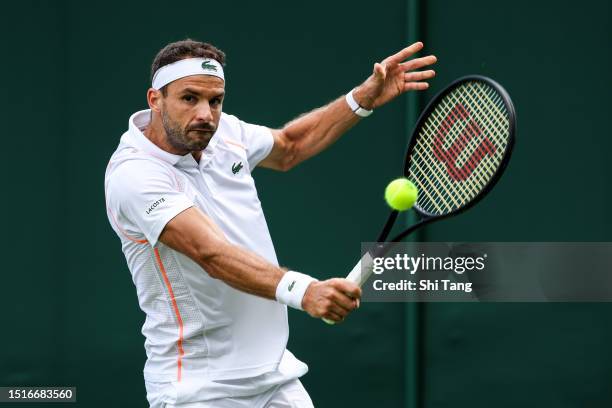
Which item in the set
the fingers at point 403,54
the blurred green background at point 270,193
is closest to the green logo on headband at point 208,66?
the fingers at point 403,54

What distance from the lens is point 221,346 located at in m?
3.65

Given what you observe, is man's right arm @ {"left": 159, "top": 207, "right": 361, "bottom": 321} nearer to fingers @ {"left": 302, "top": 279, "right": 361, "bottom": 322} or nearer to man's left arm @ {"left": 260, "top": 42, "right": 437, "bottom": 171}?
fingers @ {"left": 302, "top": 279, "right": 361, "bottom": 322}

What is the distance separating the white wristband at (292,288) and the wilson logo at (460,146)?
820 millimetres

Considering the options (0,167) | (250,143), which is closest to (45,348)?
(0,167)

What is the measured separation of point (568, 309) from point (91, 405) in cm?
210

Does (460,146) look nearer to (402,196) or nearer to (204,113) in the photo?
(402,196)

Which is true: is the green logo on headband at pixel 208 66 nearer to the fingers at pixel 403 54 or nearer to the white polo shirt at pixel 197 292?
the white polo shirt at pixel 197 292

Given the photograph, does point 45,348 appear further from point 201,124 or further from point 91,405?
point 201,124

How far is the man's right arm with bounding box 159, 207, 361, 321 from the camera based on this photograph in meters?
3.10

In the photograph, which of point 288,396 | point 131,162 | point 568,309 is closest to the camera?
point 131,162

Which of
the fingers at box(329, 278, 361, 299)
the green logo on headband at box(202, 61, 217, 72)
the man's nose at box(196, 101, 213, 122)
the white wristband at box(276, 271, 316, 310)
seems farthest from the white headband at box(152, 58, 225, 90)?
the fingers at box(329, 278, 361, 299)

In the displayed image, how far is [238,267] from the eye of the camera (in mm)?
3271

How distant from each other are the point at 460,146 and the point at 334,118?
0.57m

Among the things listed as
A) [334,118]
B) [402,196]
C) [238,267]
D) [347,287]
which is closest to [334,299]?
[347,287]
